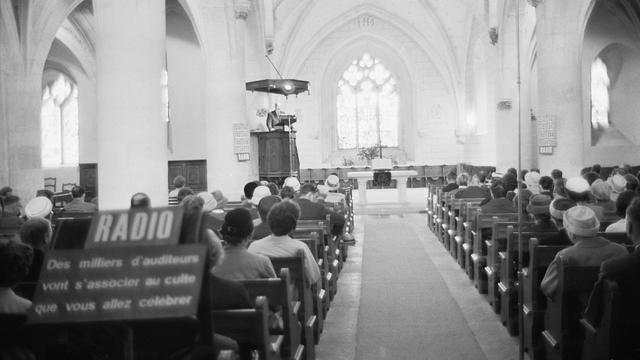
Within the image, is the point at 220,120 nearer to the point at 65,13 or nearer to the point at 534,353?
the point at 65,13

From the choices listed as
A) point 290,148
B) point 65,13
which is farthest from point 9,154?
point 290,148

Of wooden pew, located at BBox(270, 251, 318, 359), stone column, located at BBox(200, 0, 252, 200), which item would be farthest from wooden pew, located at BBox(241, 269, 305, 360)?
stone column, located at BBox(200, 0, 252, 200)

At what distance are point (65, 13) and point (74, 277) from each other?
13.3 m

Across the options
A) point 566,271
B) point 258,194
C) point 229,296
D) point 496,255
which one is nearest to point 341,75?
point 258,194

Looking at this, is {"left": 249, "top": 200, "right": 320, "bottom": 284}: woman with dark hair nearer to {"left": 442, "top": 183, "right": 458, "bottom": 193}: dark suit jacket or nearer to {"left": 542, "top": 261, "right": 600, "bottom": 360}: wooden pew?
{"left": 542, "top": 261, "right": 600, "bottom": 360}: wooden pew

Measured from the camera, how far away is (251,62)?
1816 centimetres

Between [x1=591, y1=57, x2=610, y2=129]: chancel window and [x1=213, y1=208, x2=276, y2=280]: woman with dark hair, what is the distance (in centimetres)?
1634

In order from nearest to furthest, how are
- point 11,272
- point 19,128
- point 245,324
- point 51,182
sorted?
point 11,272 < point 245,324 < point 19,128 < point 51,182

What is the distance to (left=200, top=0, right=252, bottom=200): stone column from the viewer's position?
14070 millimetres

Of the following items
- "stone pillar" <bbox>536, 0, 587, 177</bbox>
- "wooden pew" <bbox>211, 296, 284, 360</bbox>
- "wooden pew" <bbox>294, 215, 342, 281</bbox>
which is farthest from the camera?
"stone pillar" <bbox>536, 0, 587, 177</bbox>

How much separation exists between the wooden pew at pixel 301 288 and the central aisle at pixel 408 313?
20.8 inches

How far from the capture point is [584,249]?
390cm

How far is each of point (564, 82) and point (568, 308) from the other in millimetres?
8422

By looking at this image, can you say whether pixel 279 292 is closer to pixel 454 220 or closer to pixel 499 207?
pixel 499 207
